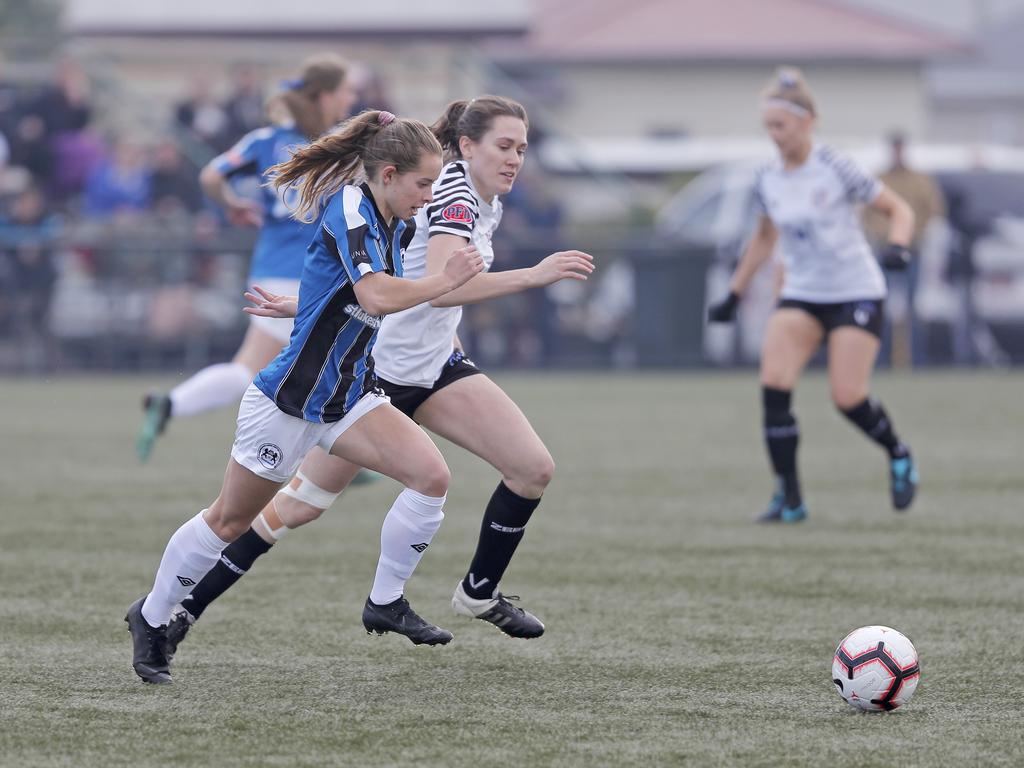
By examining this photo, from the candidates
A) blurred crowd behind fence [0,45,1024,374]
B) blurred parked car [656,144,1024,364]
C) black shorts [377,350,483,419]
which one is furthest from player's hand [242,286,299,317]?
blurred parked car [656,144,1024,364]

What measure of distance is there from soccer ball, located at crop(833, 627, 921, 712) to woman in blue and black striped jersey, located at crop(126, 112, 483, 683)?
1314 millimetres

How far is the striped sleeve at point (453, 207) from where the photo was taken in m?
5.36

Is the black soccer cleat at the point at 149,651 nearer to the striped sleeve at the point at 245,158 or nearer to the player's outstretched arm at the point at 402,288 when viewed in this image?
the player's outstretched arm at the point at 402,288

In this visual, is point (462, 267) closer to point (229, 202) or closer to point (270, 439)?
point (270, 439)

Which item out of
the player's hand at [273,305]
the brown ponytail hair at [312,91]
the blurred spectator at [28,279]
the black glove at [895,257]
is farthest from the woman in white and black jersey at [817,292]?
the blurred spectator at [28,279]

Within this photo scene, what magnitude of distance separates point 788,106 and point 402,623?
4102 mm

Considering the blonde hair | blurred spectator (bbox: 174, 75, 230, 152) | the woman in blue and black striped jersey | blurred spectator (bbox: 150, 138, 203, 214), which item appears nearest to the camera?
the woman in blue and black striped jersey

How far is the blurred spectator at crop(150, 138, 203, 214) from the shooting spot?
18.5 metres

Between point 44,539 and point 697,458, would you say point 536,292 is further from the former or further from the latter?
point 44,539

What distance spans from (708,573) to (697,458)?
4.32 metres

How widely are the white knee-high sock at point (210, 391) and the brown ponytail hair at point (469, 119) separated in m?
3.68

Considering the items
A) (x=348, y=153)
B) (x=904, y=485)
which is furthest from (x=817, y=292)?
(x=348, y=153)

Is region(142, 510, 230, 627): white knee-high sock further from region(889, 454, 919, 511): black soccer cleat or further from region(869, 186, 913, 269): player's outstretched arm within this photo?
region(889, 454, 919, 511): black soccer cleat

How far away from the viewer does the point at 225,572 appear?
5234 millimetres
